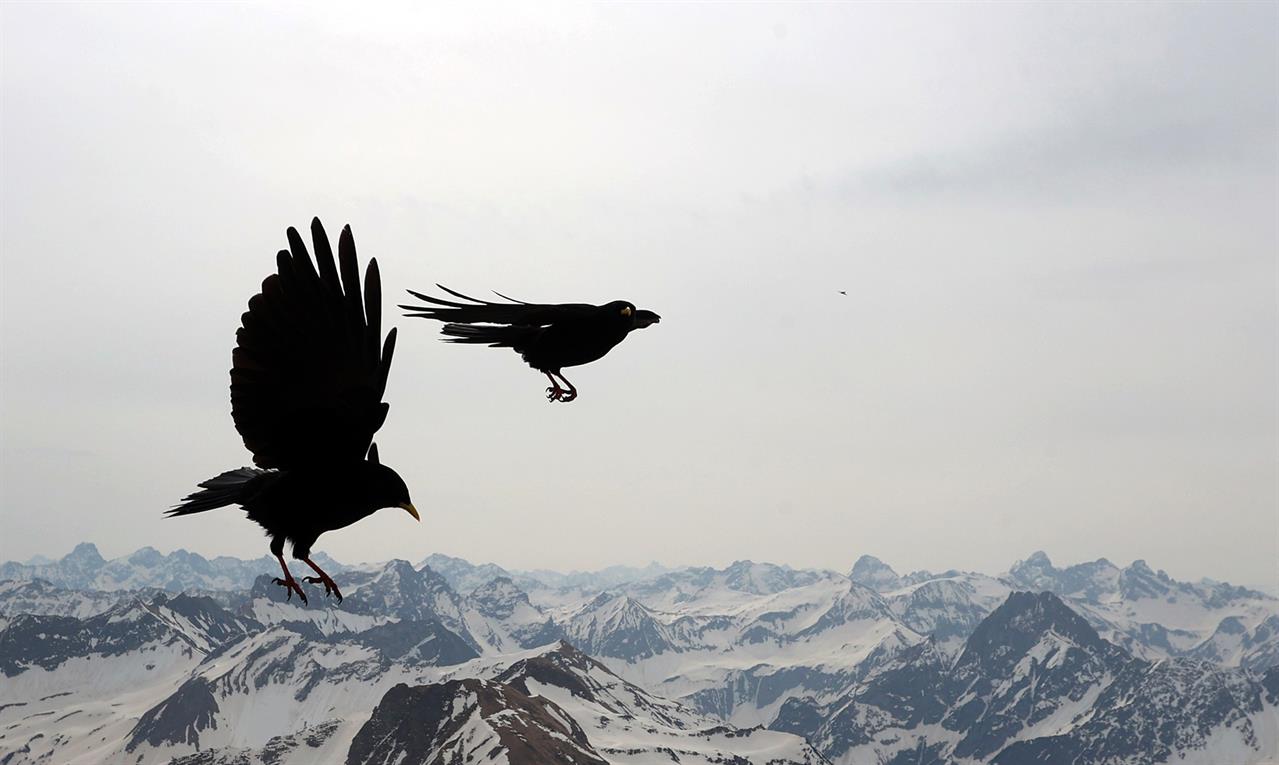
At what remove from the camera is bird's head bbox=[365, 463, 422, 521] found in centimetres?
938

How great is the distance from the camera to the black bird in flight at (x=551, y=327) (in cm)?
1082

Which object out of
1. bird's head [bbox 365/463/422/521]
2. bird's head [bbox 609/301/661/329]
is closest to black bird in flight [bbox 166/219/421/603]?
bird's head [bbox 365/463/422/521]

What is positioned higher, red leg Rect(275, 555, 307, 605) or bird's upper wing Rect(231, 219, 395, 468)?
bird's upper wing Rect(231, 219, 395, 468)

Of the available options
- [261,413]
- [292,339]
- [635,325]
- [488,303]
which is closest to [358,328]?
[292,339]

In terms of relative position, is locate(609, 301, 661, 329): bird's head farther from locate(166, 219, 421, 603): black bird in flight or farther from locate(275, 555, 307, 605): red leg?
locate(275, 555, 307, 605): red leg

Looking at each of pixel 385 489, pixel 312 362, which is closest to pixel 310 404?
pixel 312 362

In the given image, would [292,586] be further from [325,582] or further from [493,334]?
[493,334]

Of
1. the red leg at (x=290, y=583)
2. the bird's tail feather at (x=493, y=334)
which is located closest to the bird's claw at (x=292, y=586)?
the red leg at (x=290, y=583)

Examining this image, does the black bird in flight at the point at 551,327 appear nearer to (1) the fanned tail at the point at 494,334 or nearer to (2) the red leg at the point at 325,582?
(1) the fanned tail at the point at 494,334

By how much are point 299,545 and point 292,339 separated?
175 centimetres

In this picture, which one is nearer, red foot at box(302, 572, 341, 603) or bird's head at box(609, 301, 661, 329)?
red foot at box(302, 572, 341, 603)

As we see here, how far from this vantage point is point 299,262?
327 inches

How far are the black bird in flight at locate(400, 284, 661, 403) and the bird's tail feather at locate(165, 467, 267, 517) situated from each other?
6.73ft

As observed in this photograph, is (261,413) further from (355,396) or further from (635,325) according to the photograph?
(635,325)
